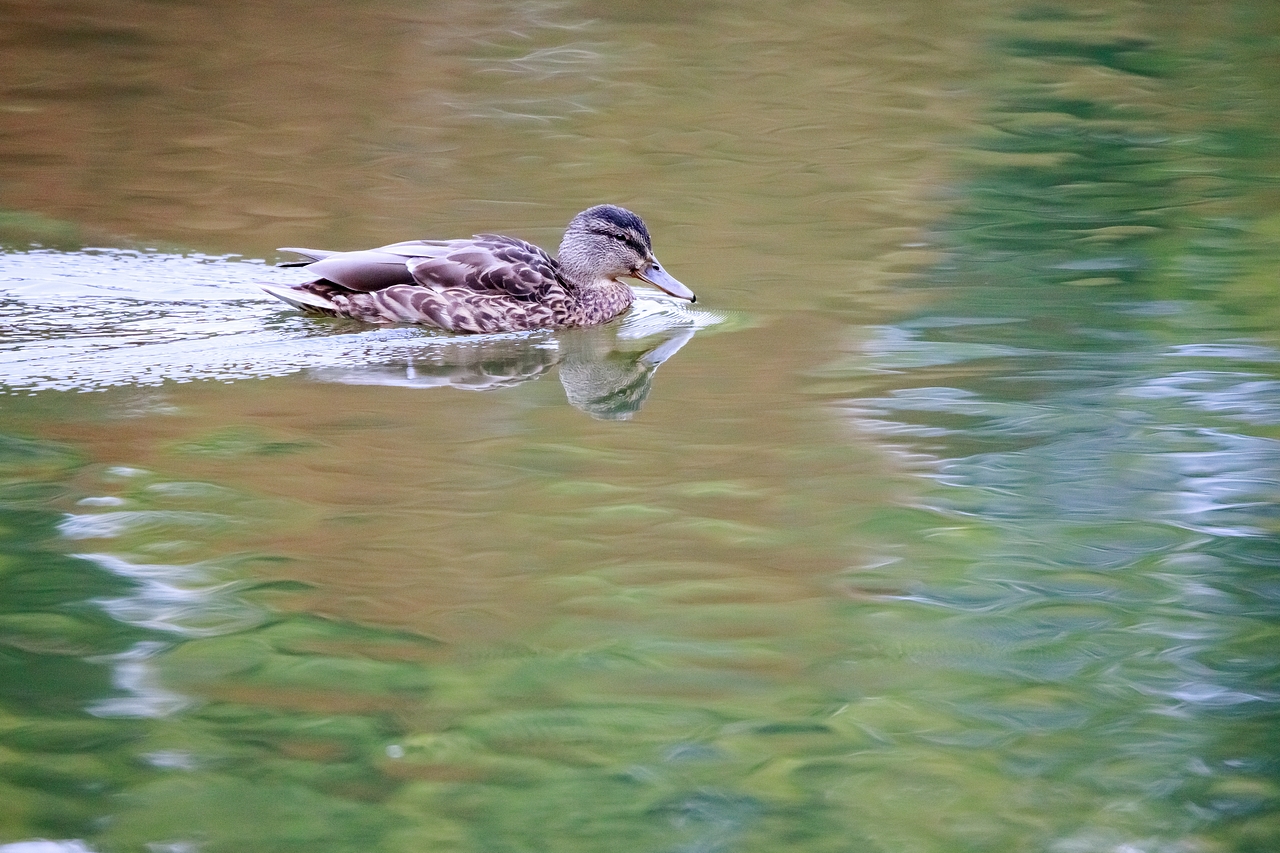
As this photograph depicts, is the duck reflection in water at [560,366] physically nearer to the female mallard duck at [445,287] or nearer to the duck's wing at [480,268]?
the female mallard duck at [445,287]

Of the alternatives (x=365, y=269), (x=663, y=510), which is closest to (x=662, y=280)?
(x=365, y=269)

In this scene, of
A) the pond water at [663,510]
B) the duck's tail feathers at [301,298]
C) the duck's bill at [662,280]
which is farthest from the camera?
the duck's bill at [662,280]

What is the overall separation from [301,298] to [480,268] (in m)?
0.84

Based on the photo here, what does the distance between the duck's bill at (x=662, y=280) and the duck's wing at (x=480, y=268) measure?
0.52 meters

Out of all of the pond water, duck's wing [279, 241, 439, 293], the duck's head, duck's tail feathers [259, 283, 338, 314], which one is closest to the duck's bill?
the duck's head

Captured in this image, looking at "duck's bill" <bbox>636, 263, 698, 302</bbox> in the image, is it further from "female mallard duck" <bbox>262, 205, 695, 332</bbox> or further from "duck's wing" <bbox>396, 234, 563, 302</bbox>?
"duck's wing" <bbox>396, 234, 563, 302</bbox>

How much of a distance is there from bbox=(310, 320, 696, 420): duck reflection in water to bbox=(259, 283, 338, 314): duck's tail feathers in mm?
555

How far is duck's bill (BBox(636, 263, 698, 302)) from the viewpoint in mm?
7867

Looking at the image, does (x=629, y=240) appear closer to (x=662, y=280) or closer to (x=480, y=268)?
(x=662, y=280)

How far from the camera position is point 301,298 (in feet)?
24.3

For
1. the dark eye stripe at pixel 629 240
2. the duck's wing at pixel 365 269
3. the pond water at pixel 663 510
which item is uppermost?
the dark eye stripe at pixel 629 240

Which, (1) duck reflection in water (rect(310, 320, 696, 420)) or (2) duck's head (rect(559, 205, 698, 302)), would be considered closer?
(1) duck reflection in water (rect(310, 320, 696, 420))

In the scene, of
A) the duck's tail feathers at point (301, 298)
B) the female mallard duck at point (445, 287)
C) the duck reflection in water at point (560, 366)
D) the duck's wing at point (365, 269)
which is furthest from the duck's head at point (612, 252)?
the duck's tail feathers at point (301, 298)

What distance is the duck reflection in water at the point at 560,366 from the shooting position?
6.63m
